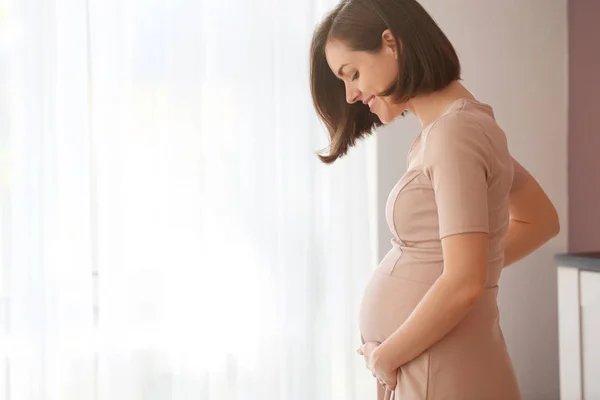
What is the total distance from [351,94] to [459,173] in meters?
0.32

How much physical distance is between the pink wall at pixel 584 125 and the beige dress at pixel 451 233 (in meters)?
1.76

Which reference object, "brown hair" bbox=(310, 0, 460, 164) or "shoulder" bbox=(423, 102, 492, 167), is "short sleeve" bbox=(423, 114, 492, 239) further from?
"brown hair" bbox=(310, 0, 460, 164)

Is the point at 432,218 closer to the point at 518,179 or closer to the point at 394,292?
the point at 394,292

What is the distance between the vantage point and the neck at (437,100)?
1294 mm

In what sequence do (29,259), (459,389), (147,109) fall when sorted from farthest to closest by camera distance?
(147,109), (29,259), (459,389)

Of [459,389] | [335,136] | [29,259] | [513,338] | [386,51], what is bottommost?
[513,338]

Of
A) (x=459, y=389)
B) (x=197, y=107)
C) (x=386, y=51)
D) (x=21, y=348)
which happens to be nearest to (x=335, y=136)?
(x=386, y=51)

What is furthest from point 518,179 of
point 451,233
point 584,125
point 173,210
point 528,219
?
point 584,125

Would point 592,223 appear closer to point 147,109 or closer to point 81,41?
point 147,109

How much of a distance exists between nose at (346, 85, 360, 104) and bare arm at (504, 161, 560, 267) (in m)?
0.32

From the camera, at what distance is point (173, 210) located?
2.30 meters

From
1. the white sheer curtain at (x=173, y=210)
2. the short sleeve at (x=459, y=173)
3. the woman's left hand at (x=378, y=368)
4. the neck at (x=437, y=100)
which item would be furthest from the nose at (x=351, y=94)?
the white sheer curtain at (x=173, y=210)

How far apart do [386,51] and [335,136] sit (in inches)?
10.9

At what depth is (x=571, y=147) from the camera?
Answer: 299cm
